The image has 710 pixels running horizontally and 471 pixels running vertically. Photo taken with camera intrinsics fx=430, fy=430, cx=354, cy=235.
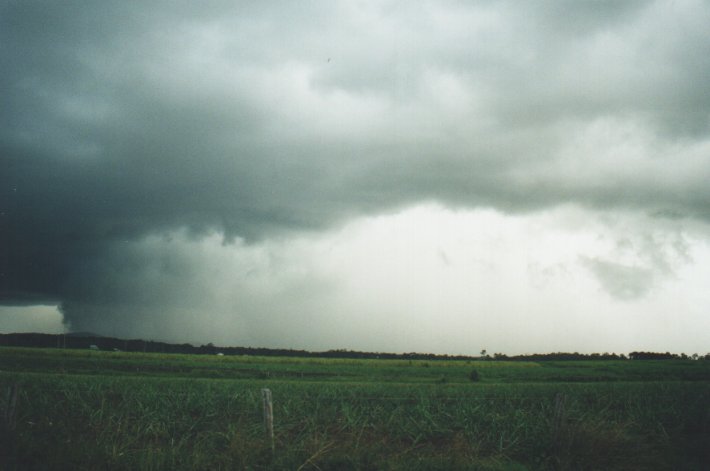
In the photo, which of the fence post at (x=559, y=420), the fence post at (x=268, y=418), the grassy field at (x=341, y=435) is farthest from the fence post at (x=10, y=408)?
the fence post at (x=559, y=420)

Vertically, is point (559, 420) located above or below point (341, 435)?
above

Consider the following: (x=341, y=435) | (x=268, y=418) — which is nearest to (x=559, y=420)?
(x=341, y=435)

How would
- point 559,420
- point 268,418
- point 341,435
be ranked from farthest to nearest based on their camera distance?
1. point 341,435
2. point 559,420
3. point 268,418

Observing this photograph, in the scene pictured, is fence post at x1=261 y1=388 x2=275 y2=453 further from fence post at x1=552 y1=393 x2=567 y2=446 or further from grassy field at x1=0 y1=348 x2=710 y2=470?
fence post at x1=552 y1=393 x2=567 y2=446

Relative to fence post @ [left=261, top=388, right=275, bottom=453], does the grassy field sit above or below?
below

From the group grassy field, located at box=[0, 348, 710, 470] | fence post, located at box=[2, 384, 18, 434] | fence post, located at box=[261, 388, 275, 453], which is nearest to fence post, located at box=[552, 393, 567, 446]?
grassy field, located at box=[0, 348, 710, 470]

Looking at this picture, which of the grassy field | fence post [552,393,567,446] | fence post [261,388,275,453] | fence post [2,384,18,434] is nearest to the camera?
the grassy field

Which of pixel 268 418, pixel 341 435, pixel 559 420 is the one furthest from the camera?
pixel 341 435

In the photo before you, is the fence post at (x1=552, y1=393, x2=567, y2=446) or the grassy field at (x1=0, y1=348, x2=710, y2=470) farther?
the fence post at (x1=552, y1=393, x2=567, y2=446)

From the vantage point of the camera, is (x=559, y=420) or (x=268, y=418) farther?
(x=559, y=420)

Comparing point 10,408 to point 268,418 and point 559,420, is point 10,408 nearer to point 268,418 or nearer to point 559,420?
point 268,418

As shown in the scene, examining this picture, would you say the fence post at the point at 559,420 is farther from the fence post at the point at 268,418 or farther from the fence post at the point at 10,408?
the fence post at the point at 10,408

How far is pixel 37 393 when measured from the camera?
50.6ft

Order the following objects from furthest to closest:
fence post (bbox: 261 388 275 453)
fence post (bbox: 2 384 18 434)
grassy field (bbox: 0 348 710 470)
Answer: fence post (bbox: 2 384 18 434), fence post (bbox: 261 388 275 453), grassy field (bbox: 0 348 710 470)
